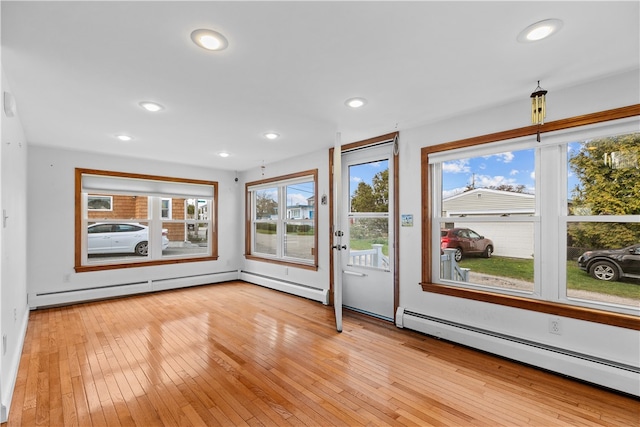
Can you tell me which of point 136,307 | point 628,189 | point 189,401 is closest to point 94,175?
point 136,307

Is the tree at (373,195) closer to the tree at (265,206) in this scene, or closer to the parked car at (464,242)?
the parked car at (464,242)

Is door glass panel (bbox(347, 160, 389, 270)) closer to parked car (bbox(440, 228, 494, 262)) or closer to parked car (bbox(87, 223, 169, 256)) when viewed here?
parked car (bbox(440, 228, 494, 262))

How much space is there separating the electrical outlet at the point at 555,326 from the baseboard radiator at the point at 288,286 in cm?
277

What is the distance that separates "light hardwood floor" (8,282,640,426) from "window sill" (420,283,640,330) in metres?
0.51

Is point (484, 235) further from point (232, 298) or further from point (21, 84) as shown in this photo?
point (21, 84)

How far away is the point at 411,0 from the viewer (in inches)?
59.6

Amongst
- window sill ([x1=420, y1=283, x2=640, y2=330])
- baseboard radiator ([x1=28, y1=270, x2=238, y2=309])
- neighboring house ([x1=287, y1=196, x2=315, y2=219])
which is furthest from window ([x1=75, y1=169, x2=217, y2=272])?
window sill ([x1=420, y1=283, x2=640, y2=330])

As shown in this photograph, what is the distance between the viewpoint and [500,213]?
9.78 feet

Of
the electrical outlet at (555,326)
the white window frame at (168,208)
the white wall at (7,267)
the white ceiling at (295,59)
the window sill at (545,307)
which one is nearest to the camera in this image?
the white ceiling at (295,59)

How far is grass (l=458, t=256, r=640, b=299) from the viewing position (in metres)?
2.36

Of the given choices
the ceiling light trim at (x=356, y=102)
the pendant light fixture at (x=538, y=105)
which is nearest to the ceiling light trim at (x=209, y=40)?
the ceiling light trim at (x=356, y=102)

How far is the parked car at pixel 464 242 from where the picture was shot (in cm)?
312

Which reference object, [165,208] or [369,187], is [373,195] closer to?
[369,187]

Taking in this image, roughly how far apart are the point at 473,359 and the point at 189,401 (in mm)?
2426
